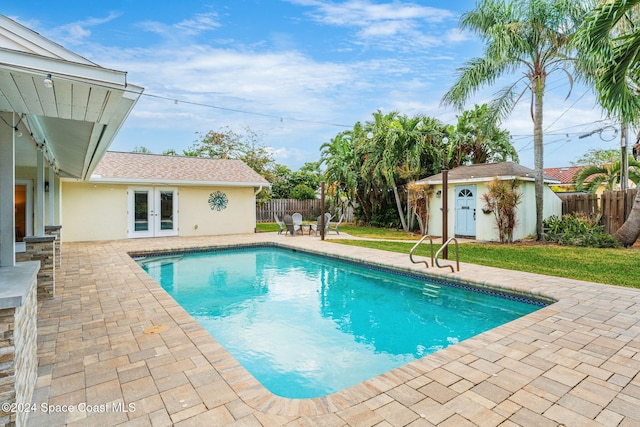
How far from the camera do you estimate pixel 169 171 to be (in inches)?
602

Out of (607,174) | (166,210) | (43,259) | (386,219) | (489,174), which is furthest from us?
(386,219)

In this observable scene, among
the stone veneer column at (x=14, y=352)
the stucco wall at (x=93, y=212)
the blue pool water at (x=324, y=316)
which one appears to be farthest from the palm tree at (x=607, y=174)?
the stucco wall at (x=93, y=212)

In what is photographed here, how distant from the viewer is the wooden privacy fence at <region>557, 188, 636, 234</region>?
40.8 feet

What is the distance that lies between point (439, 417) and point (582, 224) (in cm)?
1318

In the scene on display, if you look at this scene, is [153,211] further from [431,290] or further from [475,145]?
[475,145]

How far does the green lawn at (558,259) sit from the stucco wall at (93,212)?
923 centimetres

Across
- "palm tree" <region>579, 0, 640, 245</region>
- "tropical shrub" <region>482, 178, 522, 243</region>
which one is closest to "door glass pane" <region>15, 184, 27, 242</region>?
"tropical shrub" <region>482, 178, 522, 243</region>

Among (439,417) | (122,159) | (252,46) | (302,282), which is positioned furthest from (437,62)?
(439,417)

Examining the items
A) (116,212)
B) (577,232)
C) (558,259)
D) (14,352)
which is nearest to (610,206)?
(577,232)

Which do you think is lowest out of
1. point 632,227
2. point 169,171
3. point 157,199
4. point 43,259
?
point 43,259

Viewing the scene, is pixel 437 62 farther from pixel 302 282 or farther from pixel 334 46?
pixel 302 282

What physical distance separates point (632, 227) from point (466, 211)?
5217 millimetres

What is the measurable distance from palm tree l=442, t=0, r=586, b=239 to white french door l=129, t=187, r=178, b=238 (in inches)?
487

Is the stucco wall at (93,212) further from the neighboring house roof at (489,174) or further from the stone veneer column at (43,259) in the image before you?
the neighboring house roof at (489,174)
